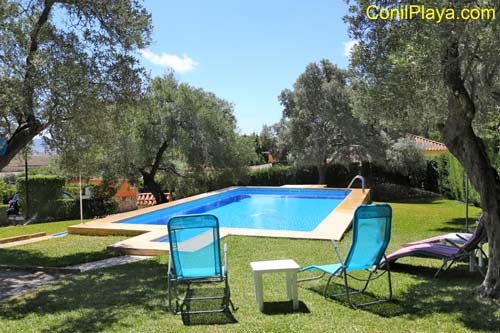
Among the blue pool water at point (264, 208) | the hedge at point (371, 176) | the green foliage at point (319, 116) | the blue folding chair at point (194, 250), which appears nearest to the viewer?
the blue folding chair at point (194, 250)

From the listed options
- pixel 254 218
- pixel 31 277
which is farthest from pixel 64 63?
pixel 254 218

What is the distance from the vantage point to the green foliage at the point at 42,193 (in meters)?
18.3

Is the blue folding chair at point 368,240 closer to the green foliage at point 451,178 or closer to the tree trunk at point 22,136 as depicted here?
the tree trunk at point 22,136

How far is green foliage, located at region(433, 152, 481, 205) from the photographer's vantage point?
17.8m

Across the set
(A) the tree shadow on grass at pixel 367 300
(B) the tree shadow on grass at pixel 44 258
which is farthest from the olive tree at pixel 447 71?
(B) the tree shadow on grass at pixel 44 258

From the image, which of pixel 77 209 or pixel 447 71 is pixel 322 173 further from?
pixel 447 71

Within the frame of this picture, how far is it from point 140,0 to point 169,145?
13.3 metres

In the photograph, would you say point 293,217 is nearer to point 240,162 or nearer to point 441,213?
point 441,213

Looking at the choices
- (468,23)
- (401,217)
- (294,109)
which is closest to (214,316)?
(468,23)

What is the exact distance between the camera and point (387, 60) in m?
5.44

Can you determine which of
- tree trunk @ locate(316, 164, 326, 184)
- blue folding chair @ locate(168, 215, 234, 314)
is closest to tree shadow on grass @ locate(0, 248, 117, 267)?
blue folding chair @ locate(168, 215, 234, 314)

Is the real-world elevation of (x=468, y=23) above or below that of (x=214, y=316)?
above

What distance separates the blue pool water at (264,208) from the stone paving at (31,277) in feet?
17.3

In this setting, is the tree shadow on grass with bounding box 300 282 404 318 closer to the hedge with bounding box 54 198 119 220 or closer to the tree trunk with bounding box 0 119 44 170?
the tree trunk with bounding box 0 119 44 170
